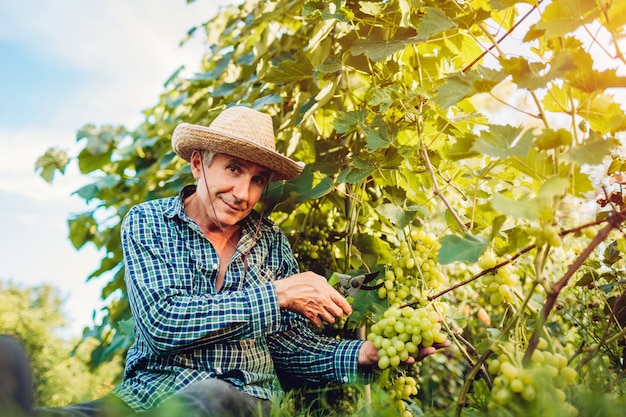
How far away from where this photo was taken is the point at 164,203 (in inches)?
78.2

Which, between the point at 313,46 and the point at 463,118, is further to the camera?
the point at 313,46

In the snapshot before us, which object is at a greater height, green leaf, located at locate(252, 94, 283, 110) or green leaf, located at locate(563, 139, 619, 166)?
green leaf, located at locate(252, 94, 283, 110)

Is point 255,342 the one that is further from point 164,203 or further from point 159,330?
point 164,203

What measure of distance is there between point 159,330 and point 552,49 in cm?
127

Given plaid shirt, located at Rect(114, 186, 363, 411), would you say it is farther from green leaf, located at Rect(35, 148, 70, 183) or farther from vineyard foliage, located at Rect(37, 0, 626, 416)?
green leaf, located at Rect(35, 148, 70, 183)

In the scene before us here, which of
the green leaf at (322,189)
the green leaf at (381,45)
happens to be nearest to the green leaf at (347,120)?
the green leaf at (381,45)

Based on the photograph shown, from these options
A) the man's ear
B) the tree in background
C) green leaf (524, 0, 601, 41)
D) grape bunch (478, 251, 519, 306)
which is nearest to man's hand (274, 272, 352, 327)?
grape bunch (478, 251, 519, 306)

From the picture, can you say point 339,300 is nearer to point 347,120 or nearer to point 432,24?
point 347,120

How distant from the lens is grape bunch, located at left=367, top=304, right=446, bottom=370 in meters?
1.53

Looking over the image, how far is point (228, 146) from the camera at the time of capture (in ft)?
6.28

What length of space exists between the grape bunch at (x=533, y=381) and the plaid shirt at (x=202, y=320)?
2.17ft

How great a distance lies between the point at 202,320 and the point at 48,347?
22.4ft

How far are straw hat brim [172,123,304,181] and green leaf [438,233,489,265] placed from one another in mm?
869

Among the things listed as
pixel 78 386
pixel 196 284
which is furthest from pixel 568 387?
pixel 78 386
